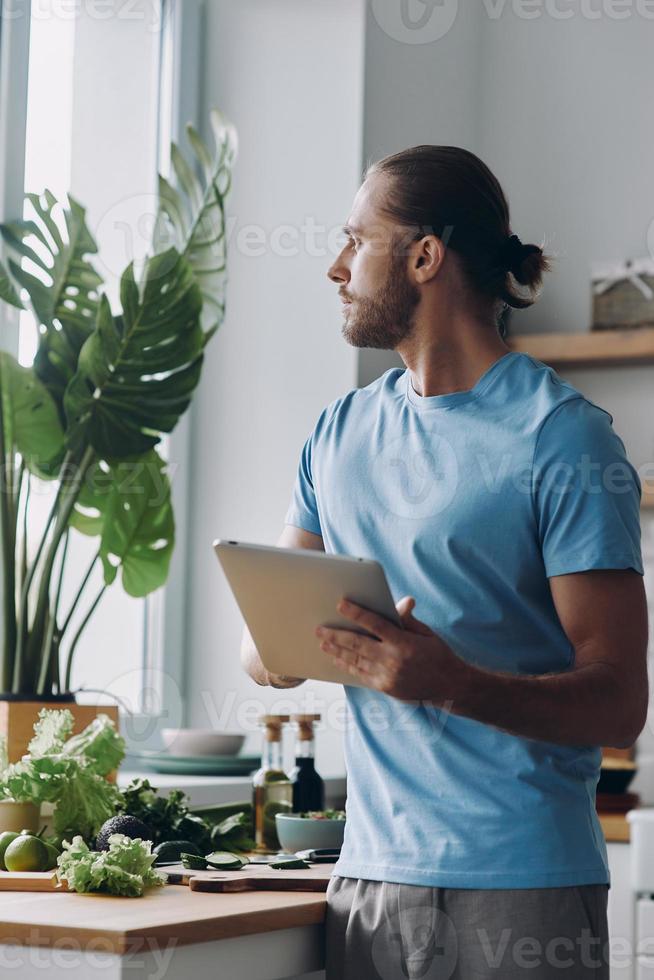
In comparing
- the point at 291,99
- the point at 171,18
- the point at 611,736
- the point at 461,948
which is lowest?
the point at 461,948

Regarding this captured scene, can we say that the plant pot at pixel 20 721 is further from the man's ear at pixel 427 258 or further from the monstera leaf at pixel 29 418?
the man's ear at pixel 427 258

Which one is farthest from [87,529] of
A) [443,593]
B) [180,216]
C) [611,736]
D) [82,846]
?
[611,736]

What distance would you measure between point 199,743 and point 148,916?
1.29m

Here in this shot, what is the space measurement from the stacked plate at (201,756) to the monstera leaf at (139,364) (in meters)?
0.64

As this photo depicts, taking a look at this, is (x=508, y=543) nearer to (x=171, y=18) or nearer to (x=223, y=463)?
(x=223, y=463)

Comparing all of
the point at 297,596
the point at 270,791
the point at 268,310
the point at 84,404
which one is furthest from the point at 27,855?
the point at 268,310

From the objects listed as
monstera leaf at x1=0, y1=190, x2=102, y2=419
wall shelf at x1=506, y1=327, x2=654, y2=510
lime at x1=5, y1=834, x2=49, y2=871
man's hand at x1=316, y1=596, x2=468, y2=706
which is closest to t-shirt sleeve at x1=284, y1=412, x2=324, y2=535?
man's hand at x1=316, y1=596, x2=468, y2=706

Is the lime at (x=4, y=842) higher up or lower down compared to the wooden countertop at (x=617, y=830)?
higher up

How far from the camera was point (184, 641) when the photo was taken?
301cm

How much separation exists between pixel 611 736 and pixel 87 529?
125cm

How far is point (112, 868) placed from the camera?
145 centimetres

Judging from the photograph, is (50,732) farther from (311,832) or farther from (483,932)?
(483,932)

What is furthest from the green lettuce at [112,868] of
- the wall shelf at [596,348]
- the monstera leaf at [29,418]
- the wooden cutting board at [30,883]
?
the wall shelf at [596,348]

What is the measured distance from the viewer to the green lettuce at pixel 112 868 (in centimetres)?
145
